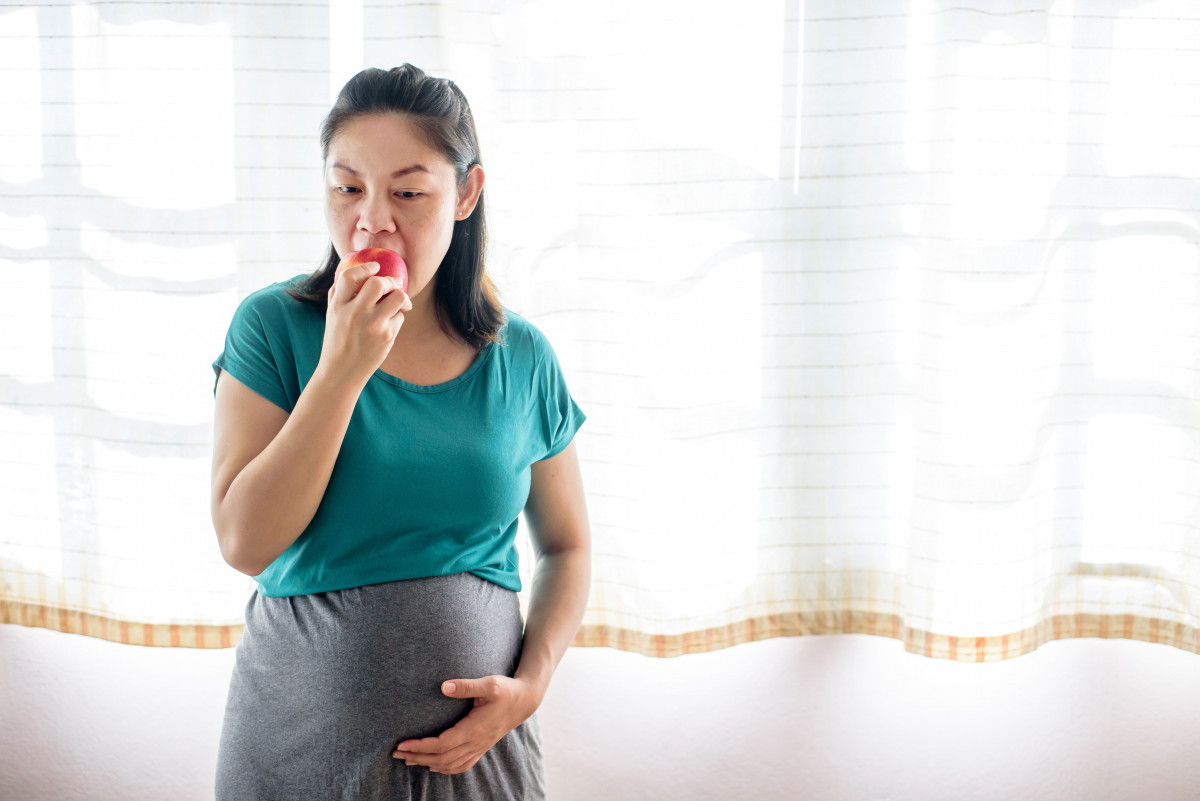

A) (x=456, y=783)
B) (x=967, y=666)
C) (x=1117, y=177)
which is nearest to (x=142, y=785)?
Answer: (x=456, y=783)

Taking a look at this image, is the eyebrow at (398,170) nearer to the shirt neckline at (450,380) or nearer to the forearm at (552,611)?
the shirt neckline at (450,380)

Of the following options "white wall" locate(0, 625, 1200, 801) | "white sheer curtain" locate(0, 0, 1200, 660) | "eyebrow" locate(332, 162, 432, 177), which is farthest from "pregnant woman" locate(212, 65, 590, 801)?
"white wall" locate(0, 625, 1200, 801)

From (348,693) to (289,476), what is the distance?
0.83 ft

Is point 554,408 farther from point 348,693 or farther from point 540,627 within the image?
point 348,693

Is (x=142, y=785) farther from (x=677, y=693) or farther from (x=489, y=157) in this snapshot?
(x=489, y=157)

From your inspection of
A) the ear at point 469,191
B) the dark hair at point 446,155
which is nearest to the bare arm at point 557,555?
the dark hair at point 446,155

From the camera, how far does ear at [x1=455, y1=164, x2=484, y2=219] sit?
0.98 meters

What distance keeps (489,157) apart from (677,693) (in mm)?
977

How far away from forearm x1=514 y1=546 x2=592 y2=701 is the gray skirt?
9cm

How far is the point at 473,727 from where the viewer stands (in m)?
0.92

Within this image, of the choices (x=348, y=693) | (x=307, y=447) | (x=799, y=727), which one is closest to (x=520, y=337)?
(x=307, y=447)

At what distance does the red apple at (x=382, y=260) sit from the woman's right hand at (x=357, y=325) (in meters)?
0.03

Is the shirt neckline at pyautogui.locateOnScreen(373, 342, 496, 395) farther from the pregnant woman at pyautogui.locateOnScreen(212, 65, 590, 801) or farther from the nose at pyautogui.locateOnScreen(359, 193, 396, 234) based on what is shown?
the nose at pyautogui.locateOnScreen(359, 193, 396, 234)

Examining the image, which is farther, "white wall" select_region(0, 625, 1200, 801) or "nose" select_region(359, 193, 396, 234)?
"white wall" select_region(0, 625, 1200, 801)
